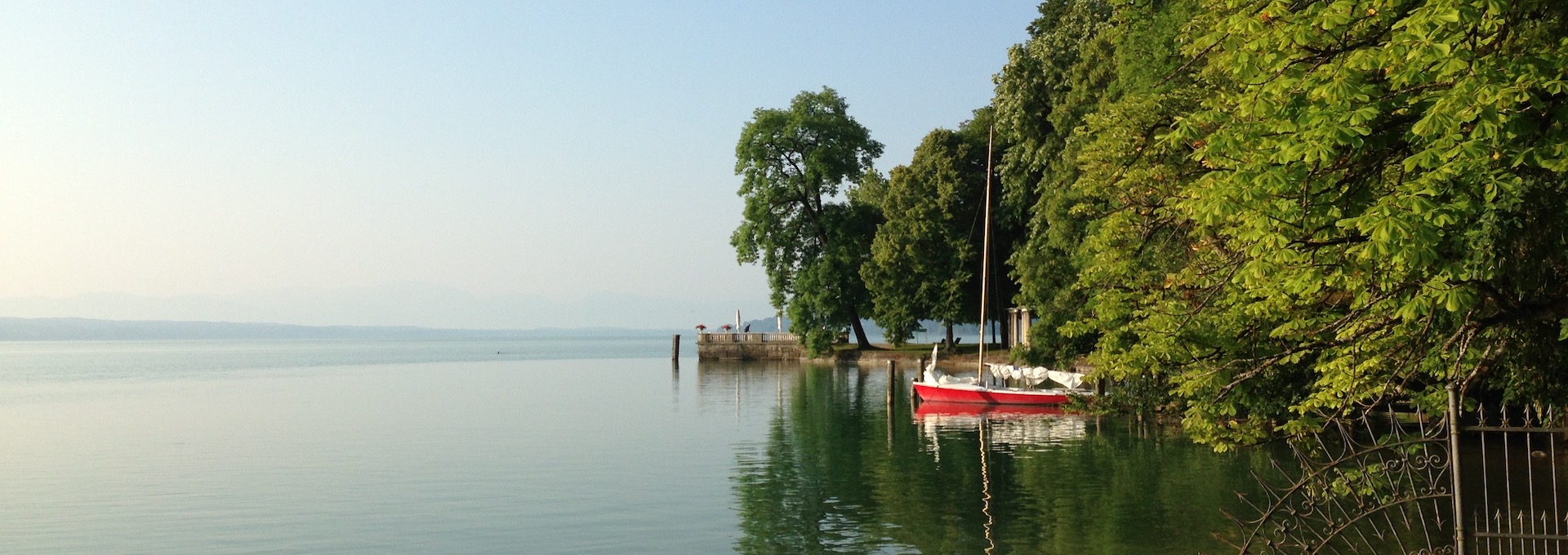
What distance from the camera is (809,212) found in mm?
73875

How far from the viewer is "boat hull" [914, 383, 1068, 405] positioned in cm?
3962

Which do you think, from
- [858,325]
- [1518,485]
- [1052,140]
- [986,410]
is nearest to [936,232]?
[858,325]

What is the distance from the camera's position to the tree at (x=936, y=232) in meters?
61.6

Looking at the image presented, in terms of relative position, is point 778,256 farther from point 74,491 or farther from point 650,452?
point 74,491

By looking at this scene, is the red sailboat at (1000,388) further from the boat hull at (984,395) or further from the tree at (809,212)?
the tree at (809,212)

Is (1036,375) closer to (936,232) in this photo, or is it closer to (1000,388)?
(1000,388)

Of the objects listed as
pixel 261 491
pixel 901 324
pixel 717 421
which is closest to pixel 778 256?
pixel 901 324

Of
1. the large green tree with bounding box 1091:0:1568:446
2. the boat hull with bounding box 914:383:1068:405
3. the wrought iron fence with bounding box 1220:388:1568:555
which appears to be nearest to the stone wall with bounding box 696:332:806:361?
the boat hull with bounding box 914:383:1068:405

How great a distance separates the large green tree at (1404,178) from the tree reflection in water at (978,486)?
5634mm

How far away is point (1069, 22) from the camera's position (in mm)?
44781

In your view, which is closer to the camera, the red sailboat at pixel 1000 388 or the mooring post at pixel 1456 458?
the mooring post at pixel 1456 458

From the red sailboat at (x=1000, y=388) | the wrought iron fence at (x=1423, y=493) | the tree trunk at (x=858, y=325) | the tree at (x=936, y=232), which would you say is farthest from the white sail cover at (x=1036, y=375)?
the tree trunk at (x=858, y=325)

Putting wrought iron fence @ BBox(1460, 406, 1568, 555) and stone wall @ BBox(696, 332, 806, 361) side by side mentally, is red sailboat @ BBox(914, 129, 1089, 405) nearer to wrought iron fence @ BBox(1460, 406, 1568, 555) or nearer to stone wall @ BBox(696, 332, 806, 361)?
wrought iron fence @ BBox(1460, 406, 1568, 555)

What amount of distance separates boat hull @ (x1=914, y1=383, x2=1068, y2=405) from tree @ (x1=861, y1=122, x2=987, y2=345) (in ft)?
62.8
